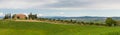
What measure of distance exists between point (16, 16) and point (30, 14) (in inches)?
314

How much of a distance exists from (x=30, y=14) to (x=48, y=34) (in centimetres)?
6672

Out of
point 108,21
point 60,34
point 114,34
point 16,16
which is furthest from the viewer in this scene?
point 16,16

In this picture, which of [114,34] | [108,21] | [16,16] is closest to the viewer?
[114,34]

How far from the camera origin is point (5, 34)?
54469 mm

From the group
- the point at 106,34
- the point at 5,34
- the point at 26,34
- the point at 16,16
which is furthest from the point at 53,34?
the point at 16,16

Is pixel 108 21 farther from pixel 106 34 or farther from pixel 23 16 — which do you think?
pixel 106 34

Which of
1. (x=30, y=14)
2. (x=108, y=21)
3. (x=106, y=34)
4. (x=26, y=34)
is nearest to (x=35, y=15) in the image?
(x=30, y=14)

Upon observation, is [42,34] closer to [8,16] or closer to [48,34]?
[48,34]

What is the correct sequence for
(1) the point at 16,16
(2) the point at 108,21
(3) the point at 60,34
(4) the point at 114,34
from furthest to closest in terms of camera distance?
(1) the point at 16,16 < (2) the point at 108,21 < (3) the point at 60,34 < (4) the point at 114,34

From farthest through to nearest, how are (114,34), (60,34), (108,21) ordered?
(108,21)
(60,34)
(114,34)

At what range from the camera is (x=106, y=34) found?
4259 cm

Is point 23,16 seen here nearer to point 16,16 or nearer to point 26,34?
point 16,16

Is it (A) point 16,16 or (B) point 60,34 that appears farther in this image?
(A) point 16,16

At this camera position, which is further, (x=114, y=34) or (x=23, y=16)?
(x=23, y=16)
